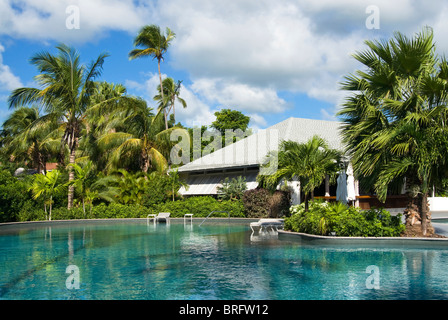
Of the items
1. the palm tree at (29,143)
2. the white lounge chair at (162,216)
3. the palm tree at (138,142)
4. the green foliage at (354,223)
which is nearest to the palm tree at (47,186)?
the palm tree at (138,142)

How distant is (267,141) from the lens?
1094 inches

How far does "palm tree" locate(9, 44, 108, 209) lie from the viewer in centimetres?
2377

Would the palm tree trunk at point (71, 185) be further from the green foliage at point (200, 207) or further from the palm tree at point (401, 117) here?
the palm tree at point (401, 117)

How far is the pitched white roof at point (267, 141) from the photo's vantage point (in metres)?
25.8

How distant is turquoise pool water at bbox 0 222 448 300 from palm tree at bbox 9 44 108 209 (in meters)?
12.2

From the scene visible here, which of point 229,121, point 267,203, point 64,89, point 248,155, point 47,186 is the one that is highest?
point 229,121

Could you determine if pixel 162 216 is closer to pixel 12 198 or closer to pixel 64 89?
pixel 12 198

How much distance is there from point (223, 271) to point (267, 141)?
19808 millimetres

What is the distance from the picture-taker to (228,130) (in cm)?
4534

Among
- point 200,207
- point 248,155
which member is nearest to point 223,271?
point 200,207

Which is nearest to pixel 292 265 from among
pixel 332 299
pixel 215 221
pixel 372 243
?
pixel 332 299

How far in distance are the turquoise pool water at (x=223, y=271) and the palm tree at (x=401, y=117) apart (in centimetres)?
214
